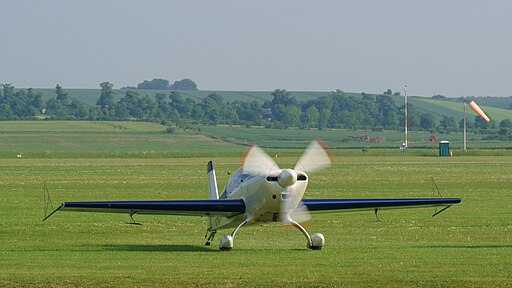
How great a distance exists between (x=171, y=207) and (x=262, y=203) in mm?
1972

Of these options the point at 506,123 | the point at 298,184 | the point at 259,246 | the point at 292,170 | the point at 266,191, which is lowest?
the point at 506,123

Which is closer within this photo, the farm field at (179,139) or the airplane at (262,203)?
the airplane at (262,203)

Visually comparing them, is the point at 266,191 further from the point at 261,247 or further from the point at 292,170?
the point at 261,247

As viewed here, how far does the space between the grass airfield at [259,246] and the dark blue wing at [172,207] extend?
32.3 inches

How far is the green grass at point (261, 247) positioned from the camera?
759 inches

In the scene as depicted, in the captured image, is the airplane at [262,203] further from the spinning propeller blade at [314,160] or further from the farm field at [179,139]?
the farm field at [179,139]

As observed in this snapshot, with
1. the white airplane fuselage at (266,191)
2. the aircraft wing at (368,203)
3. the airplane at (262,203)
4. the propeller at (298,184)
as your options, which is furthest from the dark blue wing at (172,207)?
the aircraft wing at (368,203)

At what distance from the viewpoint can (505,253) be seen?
2328cm

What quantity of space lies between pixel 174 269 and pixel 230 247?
4123mm

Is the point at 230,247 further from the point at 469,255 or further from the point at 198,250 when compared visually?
the point at 469,255

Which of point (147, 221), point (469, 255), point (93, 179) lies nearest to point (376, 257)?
point (469, 255)

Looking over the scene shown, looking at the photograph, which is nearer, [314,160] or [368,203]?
[314,160]

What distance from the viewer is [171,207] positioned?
24938mm

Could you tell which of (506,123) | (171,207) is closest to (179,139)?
(506,123)
